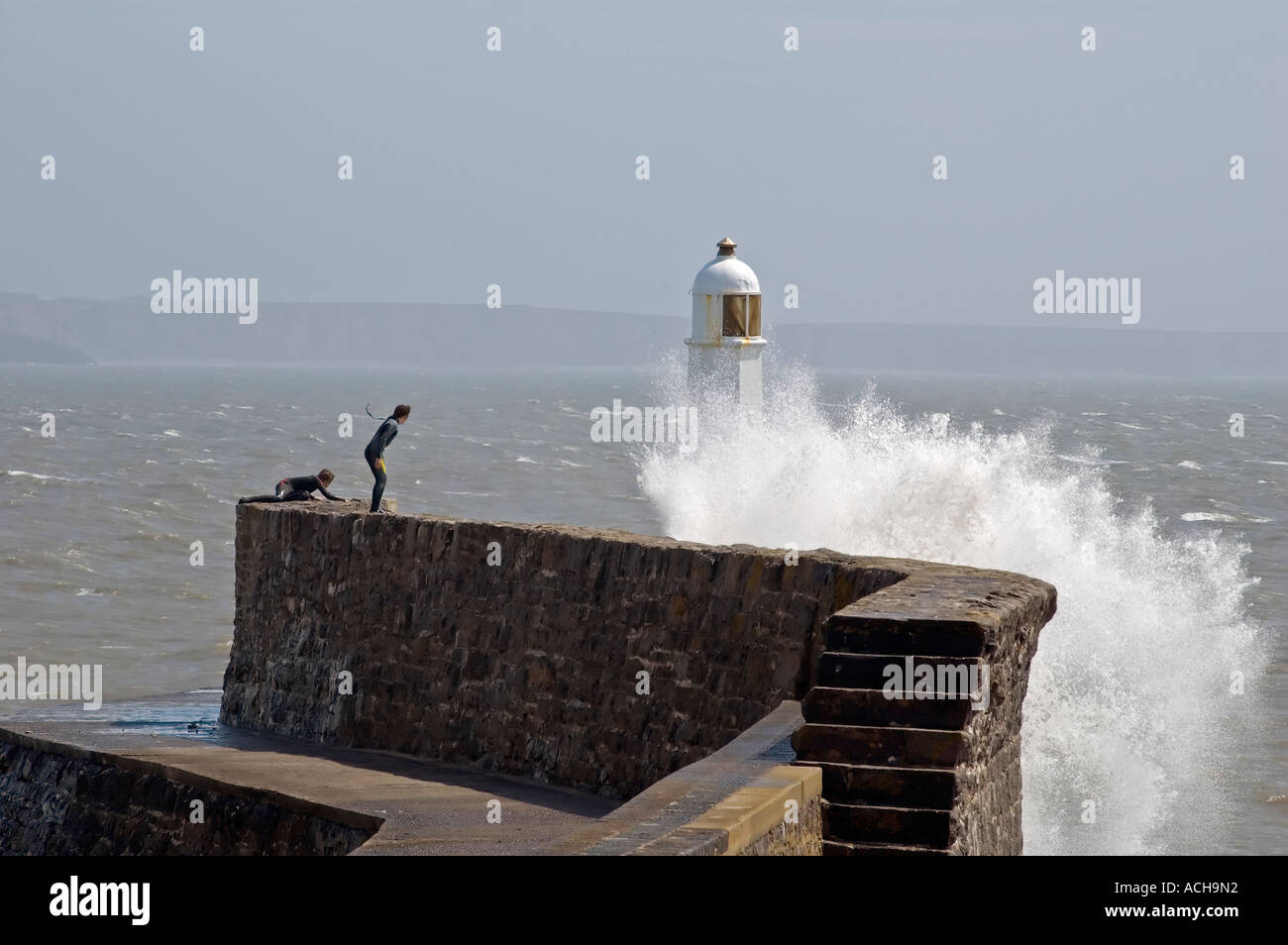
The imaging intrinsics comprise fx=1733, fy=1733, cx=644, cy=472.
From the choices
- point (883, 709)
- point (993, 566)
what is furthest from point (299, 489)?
point (993, 566)

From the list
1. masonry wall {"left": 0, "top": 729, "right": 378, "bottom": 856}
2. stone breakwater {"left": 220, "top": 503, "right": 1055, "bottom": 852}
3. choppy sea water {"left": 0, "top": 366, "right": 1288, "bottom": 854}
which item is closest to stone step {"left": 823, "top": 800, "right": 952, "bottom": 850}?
stone breakwater {"left": 220, "top": 503, "right": 1055, "bottom": 852}

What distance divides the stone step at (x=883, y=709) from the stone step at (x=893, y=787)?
212 mm

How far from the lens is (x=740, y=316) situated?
1842 centimetres

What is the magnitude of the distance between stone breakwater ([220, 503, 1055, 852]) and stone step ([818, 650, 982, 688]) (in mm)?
18

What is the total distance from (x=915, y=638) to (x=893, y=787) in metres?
0.68

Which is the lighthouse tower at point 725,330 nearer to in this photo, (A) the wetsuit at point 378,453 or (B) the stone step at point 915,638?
(A) the wetsuit at point 378,453

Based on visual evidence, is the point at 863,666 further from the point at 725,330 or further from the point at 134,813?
the point at 725,330

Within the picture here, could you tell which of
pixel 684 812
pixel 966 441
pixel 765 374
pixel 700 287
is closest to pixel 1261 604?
pixel 966 441

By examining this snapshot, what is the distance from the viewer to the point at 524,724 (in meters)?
10.8

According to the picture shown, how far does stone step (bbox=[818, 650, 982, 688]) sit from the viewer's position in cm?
724

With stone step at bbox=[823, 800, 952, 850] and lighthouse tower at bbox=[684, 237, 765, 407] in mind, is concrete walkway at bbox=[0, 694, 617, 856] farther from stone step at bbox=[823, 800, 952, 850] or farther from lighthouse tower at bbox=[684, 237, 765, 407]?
lighthouse tower at bbox=[684, 237, 765, 407]

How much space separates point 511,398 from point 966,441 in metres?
102
